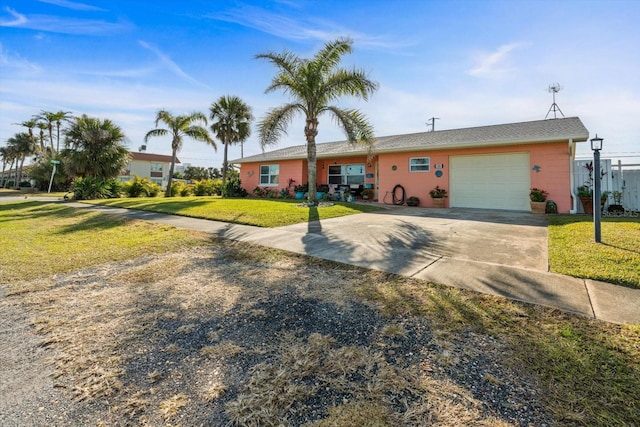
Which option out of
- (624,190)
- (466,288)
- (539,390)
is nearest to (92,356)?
(539,390)

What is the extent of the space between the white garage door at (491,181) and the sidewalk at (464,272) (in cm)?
774

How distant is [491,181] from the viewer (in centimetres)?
1146

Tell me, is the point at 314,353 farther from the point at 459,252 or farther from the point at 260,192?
the point at 260,192

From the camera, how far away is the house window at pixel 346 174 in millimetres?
16047

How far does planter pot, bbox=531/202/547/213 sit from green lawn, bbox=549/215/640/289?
3767 millimetres

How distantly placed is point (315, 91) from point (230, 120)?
37.4 feet

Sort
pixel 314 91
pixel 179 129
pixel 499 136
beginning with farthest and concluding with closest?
pixel 179 129 → pixel 499 136 → pixel 314 91

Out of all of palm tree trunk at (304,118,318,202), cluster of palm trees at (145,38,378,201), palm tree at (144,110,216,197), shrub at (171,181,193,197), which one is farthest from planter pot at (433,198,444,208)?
shrub at (171,181,193,197)

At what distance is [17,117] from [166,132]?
29.5 metres

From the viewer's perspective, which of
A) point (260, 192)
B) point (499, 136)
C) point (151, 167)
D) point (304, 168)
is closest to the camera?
point (499, 136)

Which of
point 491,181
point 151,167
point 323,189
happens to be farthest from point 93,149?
point 151,167

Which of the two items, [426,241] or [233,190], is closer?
[426,241]

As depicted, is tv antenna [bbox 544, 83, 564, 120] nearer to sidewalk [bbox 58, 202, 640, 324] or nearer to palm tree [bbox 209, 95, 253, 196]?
sidewalk [bbox 58, 202, 640, 324]

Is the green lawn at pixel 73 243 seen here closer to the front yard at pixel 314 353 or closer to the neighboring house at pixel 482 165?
the front yard at pixel 314 353
